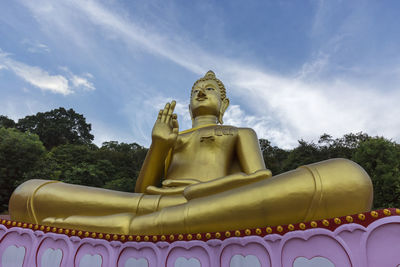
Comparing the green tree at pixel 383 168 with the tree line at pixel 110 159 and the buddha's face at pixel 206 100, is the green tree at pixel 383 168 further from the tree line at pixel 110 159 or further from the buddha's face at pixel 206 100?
the buddha's face at pixel 206 100

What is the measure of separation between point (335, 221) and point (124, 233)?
5.45ft

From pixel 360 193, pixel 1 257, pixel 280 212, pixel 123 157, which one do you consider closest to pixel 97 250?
pixel 1 257

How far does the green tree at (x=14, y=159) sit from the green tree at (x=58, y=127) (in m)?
14.8

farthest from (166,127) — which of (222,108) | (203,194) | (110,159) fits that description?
(110,159)

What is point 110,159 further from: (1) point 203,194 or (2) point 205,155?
(1) point 203,194

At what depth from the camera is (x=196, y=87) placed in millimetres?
4527

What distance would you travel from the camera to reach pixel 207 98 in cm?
435

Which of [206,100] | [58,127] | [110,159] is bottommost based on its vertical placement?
[206,100]

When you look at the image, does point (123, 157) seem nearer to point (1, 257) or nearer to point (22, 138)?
point (22, 138)

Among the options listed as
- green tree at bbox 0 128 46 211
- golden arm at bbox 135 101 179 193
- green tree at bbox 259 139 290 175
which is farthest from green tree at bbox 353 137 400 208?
green tree at bbox 0 128 46 211

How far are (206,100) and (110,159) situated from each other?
72.1ft

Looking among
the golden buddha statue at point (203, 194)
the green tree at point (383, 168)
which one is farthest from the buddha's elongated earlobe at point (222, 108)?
the green tree at point (383, 168)

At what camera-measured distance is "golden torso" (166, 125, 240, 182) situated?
11.6 ft

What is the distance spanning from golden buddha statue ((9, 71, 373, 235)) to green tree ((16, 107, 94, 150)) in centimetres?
2889
